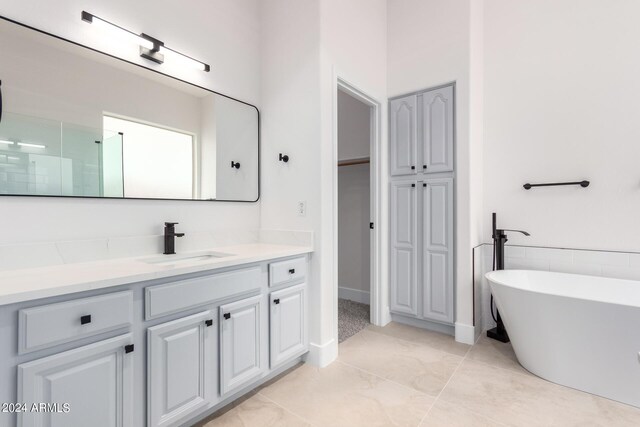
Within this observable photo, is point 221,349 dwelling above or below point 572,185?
below

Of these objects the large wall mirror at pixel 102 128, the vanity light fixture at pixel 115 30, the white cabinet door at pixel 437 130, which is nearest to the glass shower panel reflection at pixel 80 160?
the large wall mirror at pixel 102 128

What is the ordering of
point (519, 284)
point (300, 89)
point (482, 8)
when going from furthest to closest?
1. point (482, 8)
2. point (519, 284)
3. point (300, 89)

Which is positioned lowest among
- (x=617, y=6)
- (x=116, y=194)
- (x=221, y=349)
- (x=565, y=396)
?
(x=565, y=396)

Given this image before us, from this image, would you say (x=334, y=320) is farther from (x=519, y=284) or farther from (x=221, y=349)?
(x=519, y=284)

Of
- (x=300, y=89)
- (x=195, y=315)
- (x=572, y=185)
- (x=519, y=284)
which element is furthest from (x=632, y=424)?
(x=300, y=89)

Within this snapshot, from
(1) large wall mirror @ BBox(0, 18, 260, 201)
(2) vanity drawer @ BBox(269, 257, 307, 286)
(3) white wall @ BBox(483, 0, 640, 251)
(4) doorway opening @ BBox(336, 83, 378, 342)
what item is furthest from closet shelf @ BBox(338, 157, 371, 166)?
(2) vanity drawer @ BBox(269, 257, 307, 286)

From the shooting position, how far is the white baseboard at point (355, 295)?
3.65 meters

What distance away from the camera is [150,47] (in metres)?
1.77

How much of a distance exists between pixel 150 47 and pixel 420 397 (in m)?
2.66

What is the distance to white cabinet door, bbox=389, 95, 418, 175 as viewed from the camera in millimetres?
2861

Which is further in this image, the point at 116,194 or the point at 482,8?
the point at 482,8

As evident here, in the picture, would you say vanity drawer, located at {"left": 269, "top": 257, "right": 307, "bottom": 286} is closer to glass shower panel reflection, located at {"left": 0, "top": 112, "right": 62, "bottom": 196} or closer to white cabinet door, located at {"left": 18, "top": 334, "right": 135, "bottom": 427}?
white cabinet door, located at {"left": 18, "top": 334, "right": 135, "bottom": 427}

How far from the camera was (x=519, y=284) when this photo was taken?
7.93 feet

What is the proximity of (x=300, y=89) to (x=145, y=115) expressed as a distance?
1079mm
